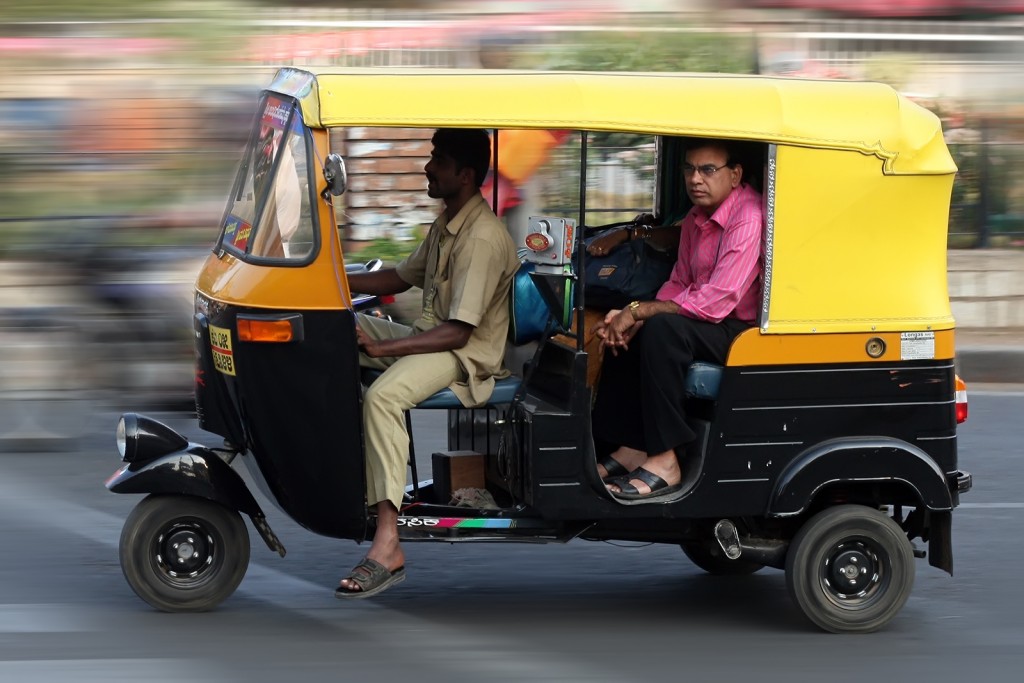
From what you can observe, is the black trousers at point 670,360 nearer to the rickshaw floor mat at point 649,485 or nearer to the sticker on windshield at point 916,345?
the rickshaw floor mat at point 649,485

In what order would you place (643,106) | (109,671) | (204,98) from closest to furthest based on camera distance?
(109,671) < (643,106) < (204,98)

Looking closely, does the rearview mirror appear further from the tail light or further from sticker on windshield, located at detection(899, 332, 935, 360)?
the tail light

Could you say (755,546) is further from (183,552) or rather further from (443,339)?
(183,552)

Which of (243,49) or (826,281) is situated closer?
(826,281)

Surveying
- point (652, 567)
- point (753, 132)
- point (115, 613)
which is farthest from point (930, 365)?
point (115, 613)

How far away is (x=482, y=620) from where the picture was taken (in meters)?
5.26

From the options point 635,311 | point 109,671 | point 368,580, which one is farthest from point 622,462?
point 109,671

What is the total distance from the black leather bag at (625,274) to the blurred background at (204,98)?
2.54 meters

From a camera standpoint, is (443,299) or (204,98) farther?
(204,98)

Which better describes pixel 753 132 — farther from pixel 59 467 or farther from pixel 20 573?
pixel 59 467

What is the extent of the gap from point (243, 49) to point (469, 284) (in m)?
8.48

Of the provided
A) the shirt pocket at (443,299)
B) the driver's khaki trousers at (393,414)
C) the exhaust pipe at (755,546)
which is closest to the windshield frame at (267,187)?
the driver's khaki trousers at (393,414)

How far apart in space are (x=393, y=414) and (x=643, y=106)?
1.30 meters

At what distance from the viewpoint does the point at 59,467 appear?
7516 mm
